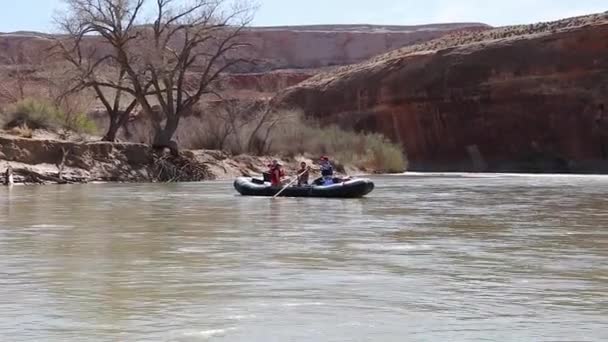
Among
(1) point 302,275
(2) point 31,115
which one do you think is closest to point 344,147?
(2) point 31,115

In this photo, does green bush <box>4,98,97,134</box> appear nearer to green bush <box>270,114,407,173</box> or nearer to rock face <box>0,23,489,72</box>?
green bush <box>270,114,407,173</box>

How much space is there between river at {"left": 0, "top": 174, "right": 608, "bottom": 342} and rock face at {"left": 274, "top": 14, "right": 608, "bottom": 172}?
39.4 metres

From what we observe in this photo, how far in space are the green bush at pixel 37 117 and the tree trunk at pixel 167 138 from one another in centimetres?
434

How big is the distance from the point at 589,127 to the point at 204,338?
181ft

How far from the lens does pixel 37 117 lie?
148ft

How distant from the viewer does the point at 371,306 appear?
9953 mm

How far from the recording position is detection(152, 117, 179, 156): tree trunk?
4425 cm

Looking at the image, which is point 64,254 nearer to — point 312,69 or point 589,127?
point 589,127

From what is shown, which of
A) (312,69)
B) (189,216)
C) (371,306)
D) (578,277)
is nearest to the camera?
(371,306)

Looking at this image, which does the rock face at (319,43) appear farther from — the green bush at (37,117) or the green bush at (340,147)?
the green bush at (37,117)

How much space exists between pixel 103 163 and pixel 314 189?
15.7 meters

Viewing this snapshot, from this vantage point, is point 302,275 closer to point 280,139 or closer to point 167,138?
point 167,138

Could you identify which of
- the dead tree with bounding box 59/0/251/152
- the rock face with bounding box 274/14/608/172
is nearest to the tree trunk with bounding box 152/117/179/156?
the dead tree with bounding box 59/0/251/152

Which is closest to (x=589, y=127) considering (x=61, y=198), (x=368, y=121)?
(x=368, y=121)
